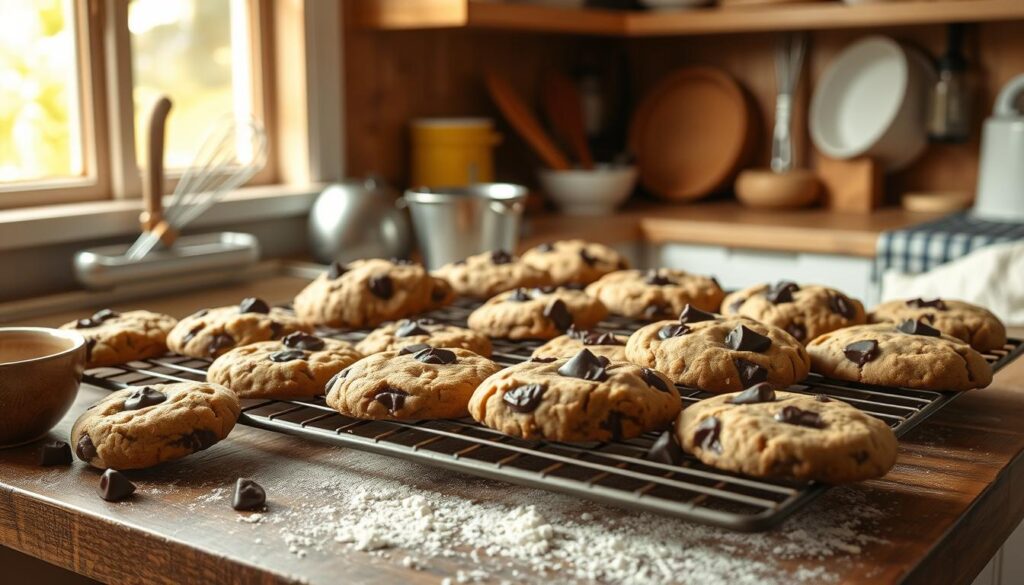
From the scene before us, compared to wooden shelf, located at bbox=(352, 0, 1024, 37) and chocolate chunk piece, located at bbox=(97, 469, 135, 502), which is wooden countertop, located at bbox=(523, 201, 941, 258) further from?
chocolate chunk piece, located at bbox=(97, 469, 135, 502)

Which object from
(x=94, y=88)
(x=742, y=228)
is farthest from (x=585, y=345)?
(x=742, y=228)

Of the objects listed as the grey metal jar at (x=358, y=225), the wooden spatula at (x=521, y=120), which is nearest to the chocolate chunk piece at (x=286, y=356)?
the grey metal jar at (x=358, y=225)

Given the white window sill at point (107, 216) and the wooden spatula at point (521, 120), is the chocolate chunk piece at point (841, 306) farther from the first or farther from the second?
the wooden spatula at point (521, 120)

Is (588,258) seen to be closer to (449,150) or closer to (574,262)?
(574,262)

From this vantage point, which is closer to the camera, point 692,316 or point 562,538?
point 562,538

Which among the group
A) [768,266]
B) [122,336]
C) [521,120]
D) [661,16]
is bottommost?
[768,266]

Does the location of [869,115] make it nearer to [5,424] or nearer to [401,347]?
[401,347]

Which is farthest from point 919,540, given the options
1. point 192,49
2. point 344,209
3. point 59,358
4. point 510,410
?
point 192,49
